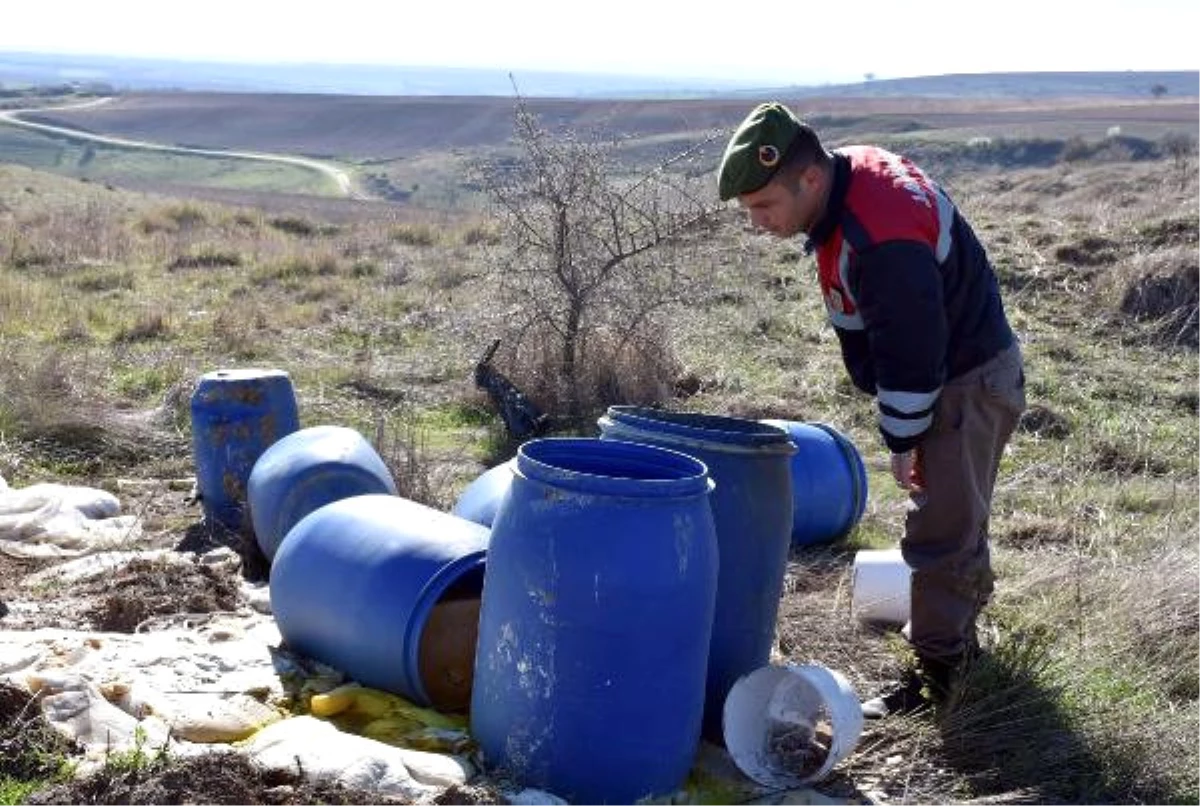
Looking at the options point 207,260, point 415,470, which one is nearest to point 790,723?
point 415,470

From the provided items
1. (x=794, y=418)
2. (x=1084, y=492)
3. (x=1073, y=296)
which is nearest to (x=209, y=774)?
(x=1084, y=492)

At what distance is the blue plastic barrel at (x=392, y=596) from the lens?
4.09 meters

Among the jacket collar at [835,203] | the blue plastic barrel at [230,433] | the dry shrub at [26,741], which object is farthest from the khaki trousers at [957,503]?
the blue plastic barrel at [230,433]

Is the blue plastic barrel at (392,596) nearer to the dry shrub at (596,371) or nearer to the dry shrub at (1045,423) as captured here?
the dry shrub at (596,371)

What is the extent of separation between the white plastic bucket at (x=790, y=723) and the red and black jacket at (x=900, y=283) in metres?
0.71

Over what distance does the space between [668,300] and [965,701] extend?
18.9 feet

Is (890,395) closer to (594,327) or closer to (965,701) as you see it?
(965,701)

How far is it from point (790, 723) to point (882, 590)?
1.34m

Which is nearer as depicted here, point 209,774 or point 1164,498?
point 209,774

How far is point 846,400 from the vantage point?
962 centimetres

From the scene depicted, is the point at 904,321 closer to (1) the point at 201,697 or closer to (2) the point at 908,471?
(2) the point at 908,471

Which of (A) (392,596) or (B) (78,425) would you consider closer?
(A) (392,596)

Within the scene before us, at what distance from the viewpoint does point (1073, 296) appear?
13039 millimetres

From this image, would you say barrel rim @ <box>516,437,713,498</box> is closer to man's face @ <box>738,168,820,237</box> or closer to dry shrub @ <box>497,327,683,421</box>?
man's face @ <box>738,168,820,237</box>
